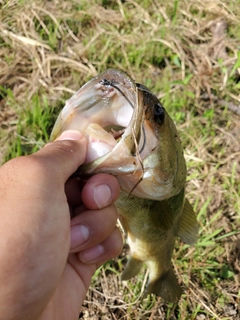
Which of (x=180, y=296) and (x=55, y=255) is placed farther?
(x=180, y=296)

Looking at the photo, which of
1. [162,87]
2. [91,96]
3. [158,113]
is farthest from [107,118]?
[162,87]

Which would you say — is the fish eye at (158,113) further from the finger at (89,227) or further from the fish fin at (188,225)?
the fish fin at (188,225)

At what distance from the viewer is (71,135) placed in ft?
5.13

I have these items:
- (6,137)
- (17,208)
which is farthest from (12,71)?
(17,208)

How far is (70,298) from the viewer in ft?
5.63

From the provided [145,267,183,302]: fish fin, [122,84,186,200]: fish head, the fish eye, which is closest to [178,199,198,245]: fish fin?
[145,267,183,302]: fish fin

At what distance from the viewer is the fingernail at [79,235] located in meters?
1.57

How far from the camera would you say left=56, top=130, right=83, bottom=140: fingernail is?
61.3 inches

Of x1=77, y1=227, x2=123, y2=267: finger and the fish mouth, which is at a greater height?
the fish mouth

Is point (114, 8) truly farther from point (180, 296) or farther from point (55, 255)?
point (55, 255)

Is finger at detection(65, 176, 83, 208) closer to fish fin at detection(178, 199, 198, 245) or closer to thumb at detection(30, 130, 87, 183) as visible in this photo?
thumb at detection(30, 130, 87, 183)

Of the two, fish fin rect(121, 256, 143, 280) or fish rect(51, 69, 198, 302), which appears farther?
fish fin rect(121, 256, 143, 280)

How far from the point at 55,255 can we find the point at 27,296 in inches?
5.9

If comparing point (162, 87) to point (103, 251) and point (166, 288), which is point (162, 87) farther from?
point (103, 251)
